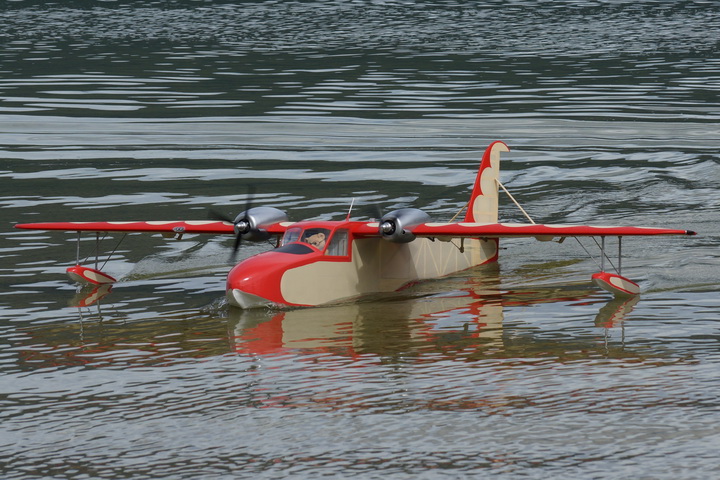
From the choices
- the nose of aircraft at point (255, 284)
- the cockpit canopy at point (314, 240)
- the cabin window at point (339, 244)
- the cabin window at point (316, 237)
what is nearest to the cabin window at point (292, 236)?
the cockpit canopy at point (314, 240)

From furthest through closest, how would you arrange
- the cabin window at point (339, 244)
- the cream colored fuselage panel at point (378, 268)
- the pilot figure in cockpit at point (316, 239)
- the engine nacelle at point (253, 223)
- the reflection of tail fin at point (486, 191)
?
the reflection of tail fin at point (486, 191)
the engine nacelle at point (253, 223)
the cabin window at point (339, 244)
the pilot figure in cockpit at point (316, 239)
the cream colored fuselage panel at point (378, 268)

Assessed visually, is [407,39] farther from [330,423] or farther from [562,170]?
[330,423]

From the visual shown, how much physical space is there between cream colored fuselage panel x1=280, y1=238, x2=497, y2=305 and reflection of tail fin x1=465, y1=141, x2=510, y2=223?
30.0 inches

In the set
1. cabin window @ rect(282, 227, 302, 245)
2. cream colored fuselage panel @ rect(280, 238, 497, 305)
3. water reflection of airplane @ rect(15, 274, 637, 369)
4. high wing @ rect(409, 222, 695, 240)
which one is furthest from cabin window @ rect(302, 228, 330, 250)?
high wing @ rect(409, 222, 695, 240)

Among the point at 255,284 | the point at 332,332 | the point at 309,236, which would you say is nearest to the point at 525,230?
the point at 309,236

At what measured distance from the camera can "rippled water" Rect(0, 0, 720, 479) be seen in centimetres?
1622

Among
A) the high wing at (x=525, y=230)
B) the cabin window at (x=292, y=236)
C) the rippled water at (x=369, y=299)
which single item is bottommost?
the rippled water at (x=369, y=299)

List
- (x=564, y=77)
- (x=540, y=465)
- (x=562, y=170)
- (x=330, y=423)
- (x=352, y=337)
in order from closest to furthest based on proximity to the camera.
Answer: (x=540, y=465) → (x=330, y=423) → (x=352, y=337) → (x=562, y=170) → (x=564, y=77)

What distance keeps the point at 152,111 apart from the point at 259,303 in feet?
107

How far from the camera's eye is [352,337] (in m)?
22.4

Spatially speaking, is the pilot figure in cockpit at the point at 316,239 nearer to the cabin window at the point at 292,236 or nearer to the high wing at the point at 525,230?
the cabin window at the point at 292,236

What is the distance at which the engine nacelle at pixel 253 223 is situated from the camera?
2628 cm

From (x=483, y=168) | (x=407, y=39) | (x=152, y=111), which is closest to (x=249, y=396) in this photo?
(x=483, y=168)

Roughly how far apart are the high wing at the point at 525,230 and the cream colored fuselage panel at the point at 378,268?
1272 mm
